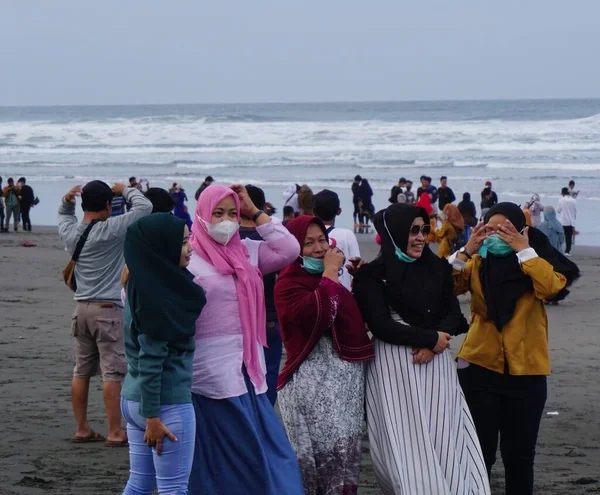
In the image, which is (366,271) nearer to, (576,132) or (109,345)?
(109,345)

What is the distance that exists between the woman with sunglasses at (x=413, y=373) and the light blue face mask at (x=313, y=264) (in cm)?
17

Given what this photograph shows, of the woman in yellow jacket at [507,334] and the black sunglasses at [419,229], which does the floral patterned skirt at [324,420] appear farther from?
the woman in yellow jacket at [507,334]

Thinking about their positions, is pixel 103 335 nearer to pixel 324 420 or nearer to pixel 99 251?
pixel 99 251

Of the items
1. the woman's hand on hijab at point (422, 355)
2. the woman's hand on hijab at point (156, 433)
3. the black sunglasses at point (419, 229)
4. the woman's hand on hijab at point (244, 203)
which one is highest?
the woman's hand on hijab at point (244, 203)

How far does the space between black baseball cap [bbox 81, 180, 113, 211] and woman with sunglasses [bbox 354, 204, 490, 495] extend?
211 centimetres

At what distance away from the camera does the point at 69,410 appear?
7.56 meters

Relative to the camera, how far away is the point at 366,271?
4719 millimetres

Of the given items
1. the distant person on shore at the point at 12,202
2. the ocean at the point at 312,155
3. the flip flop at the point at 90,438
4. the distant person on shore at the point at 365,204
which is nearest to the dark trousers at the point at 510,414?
the flip flop at the point at 90,438

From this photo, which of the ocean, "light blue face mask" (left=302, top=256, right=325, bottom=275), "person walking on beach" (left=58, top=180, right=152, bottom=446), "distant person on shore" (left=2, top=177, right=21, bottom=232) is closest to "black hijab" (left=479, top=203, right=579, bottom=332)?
"light blue face mask" (left=302, top=256, right=325, bottom=275)

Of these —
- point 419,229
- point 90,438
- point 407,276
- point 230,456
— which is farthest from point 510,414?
point 90,438

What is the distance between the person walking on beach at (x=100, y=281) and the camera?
6195 mm

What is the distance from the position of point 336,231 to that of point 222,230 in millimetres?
2100

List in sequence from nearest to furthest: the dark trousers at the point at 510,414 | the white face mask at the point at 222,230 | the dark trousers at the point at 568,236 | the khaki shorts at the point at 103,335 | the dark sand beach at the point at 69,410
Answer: the white face mask at the point at 222,230 < the dark trousers at the point at 510,414 < the dark sand beach at the point at 69,410 < the khaki shorts at the point at 103,335 < the dark trousers at the point at 568,236

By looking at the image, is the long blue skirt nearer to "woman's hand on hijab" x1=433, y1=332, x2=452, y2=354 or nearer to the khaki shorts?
"woman's hand on hijab" x1=433, y1=332, x2=452, y2=354
